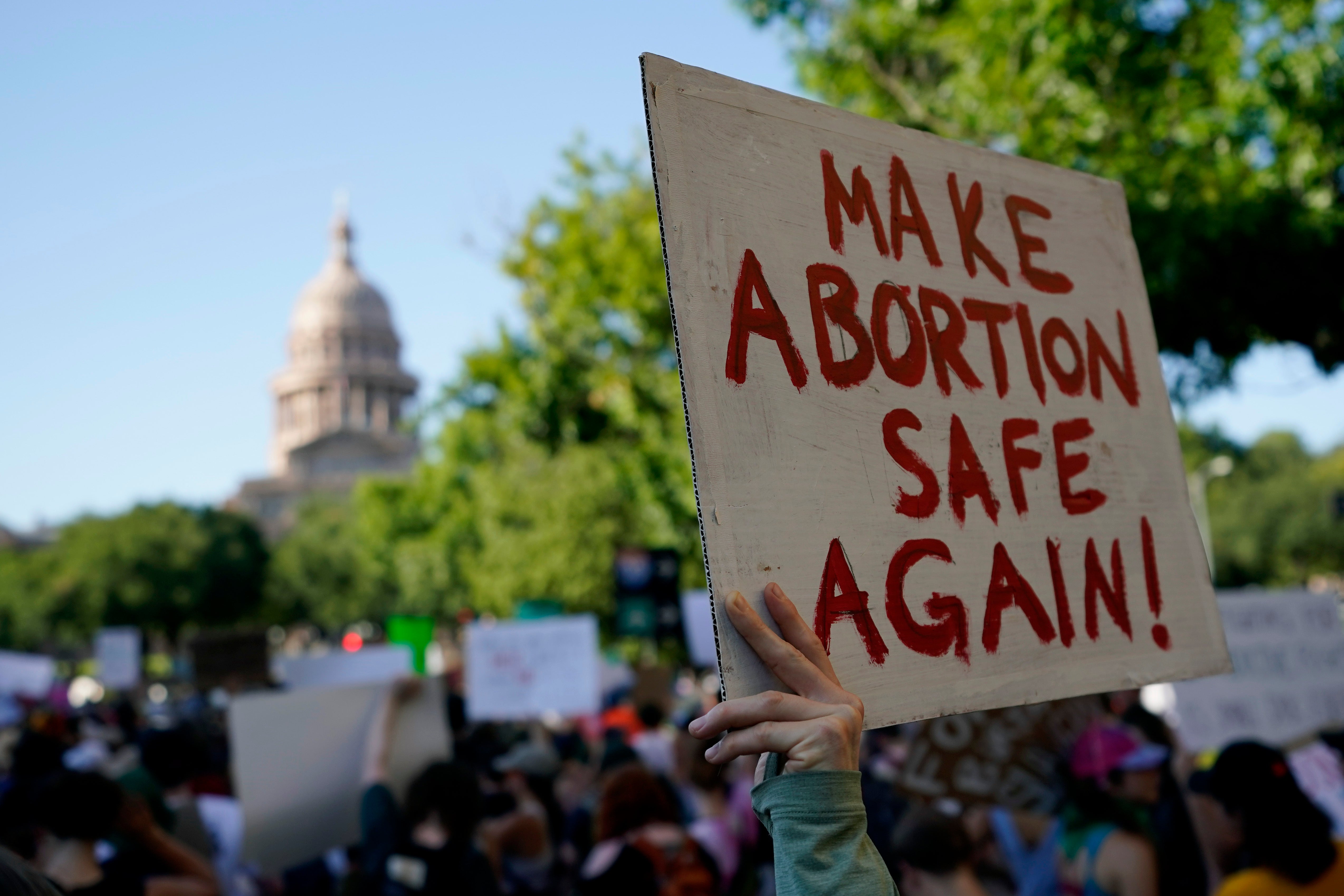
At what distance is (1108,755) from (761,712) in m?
3.10

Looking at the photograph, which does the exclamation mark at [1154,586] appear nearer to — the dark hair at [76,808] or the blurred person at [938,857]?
the blurred person at [938,857]

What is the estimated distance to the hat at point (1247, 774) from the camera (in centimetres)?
292

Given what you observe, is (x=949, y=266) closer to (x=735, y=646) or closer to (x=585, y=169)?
(x=735, y=646)

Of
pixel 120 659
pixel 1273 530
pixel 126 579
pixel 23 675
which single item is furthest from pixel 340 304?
pixel 23 675

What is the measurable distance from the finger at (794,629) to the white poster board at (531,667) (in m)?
6.61

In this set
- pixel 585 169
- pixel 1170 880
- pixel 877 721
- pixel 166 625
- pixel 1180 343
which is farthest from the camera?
pixel 166 625

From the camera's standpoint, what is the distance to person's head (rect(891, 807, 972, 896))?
3355 millimetres

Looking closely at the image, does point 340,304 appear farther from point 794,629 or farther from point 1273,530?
point 794,629

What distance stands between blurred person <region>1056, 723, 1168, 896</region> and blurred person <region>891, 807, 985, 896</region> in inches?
13.4

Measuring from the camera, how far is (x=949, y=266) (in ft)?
6.53

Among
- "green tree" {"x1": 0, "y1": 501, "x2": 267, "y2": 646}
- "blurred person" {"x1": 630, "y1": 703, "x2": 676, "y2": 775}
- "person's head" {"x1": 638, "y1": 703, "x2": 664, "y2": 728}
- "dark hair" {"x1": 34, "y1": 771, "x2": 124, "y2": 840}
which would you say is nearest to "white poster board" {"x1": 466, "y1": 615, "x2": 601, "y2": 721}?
"blurred person" {"x1": 630, "y1": 703, "x2": 676, "y2": 775}

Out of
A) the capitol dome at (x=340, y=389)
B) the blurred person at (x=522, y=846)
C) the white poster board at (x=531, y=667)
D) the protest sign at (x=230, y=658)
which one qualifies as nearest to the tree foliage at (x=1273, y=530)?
the protest sign at (x=230, y=658)

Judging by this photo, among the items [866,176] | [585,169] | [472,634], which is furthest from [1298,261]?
[585,169]

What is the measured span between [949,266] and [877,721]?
814 millimetres
